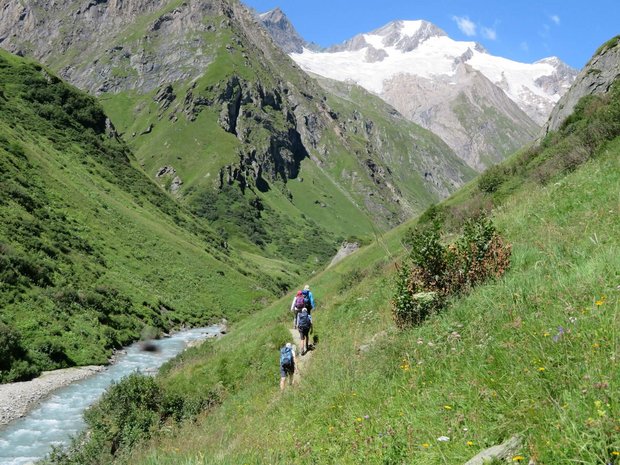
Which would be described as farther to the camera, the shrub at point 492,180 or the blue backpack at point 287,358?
the shrub at point 492,180

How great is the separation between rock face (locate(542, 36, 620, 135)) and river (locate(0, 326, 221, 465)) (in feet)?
125

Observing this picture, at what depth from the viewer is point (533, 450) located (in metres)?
4.37

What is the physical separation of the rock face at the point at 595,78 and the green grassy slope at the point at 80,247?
44.0m

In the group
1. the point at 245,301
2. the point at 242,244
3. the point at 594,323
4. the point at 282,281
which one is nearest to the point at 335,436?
the point at 594,323

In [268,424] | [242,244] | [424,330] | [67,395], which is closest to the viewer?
[424,330]

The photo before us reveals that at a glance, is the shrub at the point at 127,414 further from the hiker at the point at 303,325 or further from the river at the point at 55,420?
the hiker at the point at 303,325

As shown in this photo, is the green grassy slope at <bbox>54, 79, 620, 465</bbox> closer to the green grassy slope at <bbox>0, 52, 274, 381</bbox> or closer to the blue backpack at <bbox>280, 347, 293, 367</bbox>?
the blue backpack at <bbox>280, 347, 293, 367</bbox>

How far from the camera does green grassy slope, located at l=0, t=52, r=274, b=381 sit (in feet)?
116

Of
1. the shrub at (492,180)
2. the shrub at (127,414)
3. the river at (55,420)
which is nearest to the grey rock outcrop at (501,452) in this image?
the shrub at (127,414)

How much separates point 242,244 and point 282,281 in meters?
65.8

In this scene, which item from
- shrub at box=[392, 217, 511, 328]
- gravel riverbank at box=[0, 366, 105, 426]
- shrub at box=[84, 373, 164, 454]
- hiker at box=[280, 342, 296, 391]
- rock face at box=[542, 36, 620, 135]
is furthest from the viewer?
rock face at box=[542, 36, 620, 135]

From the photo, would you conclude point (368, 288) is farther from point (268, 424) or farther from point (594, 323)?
point (594, 323)

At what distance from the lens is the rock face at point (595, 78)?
33.3m

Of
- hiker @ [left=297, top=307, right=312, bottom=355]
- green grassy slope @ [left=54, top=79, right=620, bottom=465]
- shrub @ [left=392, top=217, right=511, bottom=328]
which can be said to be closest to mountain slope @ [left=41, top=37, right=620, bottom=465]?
green grassy slope @ [left=54, top=79, right=620, bottom=465]
